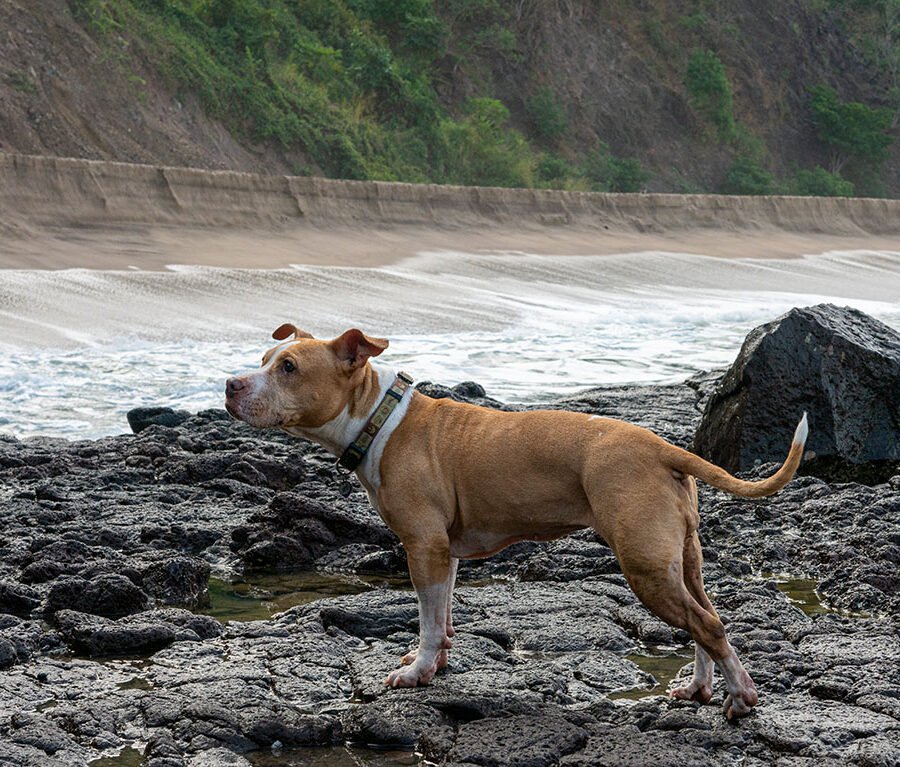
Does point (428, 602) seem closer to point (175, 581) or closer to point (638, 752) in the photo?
point (638, 752)

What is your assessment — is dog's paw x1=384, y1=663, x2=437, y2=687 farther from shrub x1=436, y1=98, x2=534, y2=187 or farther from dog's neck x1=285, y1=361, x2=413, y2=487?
shrub x1=436, y1=98, x2=534, y2=187

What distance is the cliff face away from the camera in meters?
27.6

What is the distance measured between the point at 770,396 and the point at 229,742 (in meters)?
5.33

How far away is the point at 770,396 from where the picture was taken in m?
9.24

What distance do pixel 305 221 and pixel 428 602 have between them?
1955cm

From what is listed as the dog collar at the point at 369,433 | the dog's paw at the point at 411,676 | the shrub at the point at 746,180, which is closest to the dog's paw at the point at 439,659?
the dog's paw at the point at 411,676

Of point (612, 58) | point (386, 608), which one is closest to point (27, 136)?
point (386, 608)

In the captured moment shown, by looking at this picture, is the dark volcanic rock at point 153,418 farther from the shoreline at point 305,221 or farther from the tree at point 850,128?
the tree at point 850,128

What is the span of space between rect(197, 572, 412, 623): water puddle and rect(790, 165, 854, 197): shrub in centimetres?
4474

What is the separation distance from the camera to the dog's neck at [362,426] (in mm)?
5512

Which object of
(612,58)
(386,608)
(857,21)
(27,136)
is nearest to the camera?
(386,608)

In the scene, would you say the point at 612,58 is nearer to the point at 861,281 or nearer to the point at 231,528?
the point at 861,281

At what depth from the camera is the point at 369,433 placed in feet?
18.1

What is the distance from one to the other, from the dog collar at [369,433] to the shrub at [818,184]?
151 feet
